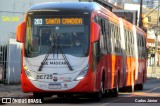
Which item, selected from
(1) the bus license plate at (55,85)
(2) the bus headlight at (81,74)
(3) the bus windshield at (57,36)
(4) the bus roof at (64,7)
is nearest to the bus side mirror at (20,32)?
(3) the bus windshield at (57,36)

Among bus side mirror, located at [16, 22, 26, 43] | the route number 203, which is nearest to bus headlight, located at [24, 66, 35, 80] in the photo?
bus side mirror, located at [16, 22, 26, 43]

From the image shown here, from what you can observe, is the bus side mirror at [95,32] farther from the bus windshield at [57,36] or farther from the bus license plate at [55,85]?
the bus license plate at [55,85]

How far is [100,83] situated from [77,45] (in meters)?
2.06

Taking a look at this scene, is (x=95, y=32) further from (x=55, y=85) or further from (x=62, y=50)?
(x=55, y=85)

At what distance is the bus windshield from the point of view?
18.4m

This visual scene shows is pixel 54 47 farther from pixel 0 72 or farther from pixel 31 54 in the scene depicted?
pixel 0 72

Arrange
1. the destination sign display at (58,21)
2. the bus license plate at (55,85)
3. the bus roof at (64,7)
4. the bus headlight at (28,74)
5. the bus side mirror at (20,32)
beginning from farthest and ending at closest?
1. the bus roof at (64,7)
2. the bus side mirror at (20,32)
3. the destination sign display at (58,21)
4. the bus headlight at (28,74)
5. the bus license plate at (55,85)

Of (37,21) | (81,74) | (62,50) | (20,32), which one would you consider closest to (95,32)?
(62,50)

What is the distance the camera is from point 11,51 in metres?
28.0

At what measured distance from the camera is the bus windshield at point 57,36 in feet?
60.4

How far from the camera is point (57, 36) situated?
60.9 ft

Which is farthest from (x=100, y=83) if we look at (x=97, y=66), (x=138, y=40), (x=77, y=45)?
(x=138, y=40)

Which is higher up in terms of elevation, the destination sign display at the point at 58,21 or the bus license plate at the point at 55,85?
the destination sign display at the point at 58,21

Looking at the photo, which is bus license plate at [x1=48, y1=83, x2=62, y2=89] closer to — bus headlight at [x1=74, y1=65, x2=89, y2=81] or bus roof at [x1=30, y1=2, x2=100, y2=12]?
bus headlight at [x1=74, y1=65, x2=89, y2=81]
